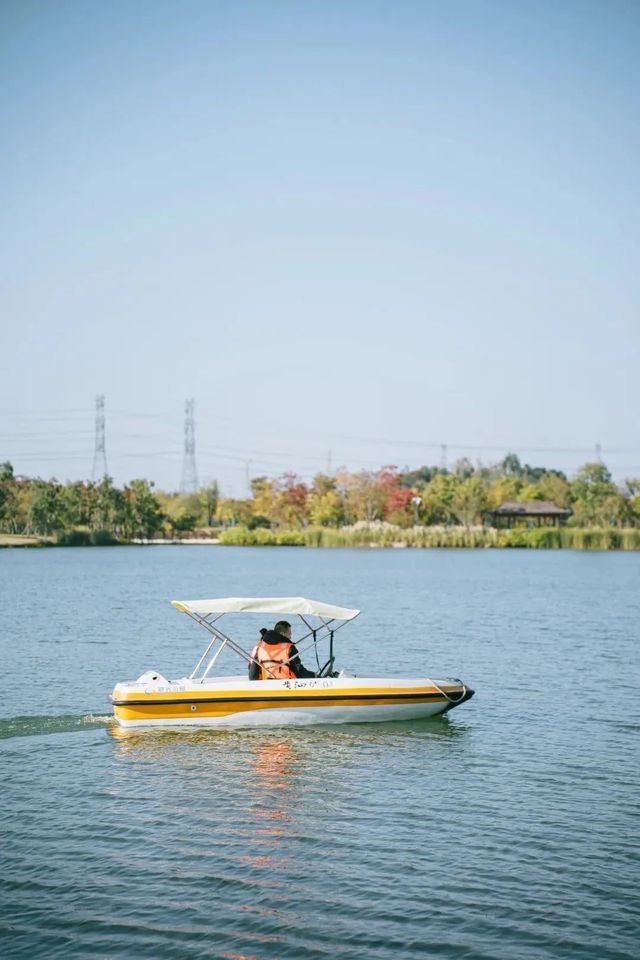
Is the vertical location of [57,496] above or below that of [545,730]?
above

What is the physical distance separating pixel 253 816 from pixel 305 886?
8.82ft

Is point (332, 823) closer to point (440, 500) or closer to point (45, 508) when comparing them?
point (45, 508)

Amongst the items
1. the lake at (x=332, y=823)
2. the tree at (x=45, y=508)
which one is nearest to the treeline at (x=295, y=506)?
the tree at (x=45, y=508)

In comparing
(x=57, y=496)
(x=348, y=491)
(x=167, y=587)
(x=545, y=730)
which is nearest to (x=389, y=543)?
(x=348, y=491)

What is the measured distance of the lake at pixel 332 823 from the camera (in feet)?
36.1

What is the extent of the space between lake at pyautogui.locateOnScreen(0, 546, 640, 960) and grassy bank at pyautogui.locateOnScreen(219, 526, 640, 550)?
72189mm

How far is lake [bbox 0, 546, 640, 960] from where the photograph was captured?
11.0m

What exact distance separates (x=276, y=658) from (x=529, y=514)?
124143 mm

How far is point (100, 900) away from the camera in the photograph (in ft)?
38.4

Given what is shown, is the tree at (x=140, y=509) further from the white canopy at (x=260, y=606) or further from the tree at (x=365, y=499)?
the white canopy at (x=260, y=606)

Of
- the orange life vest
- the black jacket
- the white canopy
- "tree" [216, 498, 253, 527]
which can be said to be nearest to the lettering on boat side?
the orange life vest

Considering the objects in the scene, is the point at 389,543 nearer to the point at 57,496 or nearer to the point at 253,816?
the point at 57,496

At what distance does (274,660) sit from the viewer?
20562mm

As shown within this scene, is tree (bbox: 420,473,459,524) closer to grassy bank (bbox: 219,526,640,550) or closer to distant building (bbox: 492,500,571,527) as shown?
distant building (bbox: 492,500,571,527)
